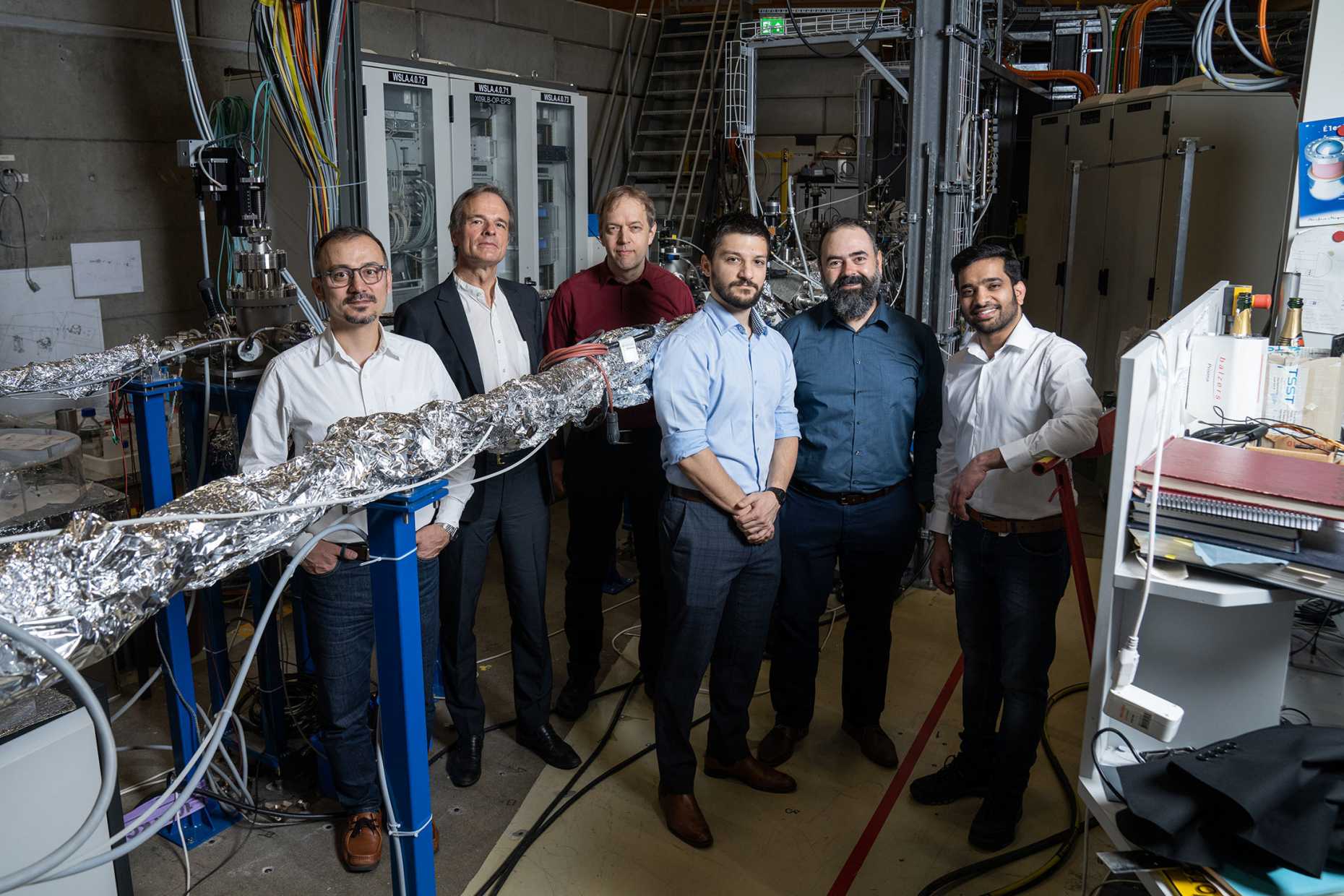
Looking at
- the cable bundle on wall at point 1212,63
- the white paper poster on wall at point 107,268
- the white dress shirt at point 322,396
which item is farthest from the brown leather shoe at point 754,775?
the white paper poster on wall at point 107,268

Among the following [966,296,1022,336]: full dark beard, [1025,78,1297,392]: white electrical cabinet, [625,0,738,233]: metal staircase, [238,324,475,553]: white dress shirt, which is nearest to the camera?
[238,324,475,553]: white dress shirt

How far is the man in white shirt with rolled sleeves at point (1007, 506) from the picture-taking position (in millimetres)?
2305

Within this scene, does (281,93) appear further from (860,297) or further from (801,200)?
(801,200)

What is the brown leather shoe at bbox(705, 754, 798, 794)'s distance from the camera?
2.66 metres

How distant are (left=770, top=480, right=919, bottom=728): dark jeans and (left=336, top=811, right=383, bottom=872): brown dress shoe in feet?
3.64

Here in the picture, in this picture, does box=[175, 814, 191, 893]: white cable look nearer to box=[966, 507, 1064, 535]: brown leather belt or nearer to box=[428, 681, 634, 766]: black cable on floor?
box=[428, 681, 634, 766]: black cable on floor

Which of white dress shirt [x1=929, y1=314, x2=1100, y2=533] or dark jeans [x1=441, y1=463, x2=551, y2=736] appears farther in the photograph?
dark jeans [x1=441, y1=463, x2=551, y2=736]

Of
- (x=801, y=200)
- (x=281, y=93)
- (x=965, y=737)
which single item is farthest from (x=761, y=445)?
(x=801, y=200)

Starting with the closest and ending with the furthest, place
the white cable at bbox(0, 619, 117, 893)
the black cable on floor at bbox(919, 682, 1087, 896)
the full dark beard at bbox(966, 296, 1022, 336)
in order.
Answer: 1. the white cable at bbox(0, 619, 117, 893)
2. the black cable on floor at bbox(919, 682, 1087, 896)
3. the full dark beard at bbox(966, 296, 1022, 336)

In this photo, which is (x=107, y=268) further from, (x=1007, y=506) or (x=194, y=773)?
(x=1007, y=506)

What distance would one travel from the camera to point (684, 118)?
7.50m

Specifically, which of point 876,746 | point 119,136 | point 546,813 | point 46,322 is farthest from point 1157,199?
point 46,322

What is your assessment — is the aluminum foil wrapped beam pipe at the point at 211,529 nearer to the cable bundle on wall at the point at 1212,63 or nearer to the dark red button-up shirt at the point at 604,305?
the dark red button-up shirt at the point at 604,305

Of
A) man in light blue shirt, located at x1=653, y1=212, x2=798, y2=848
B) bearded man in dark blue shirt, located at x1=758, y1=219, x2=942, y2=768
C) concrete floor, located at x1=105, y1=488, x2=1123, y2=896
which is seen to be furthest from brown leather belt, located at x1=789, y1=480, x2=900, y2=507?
concrete floor, located at x1=105, y1=488, x2=1123, y2=896
